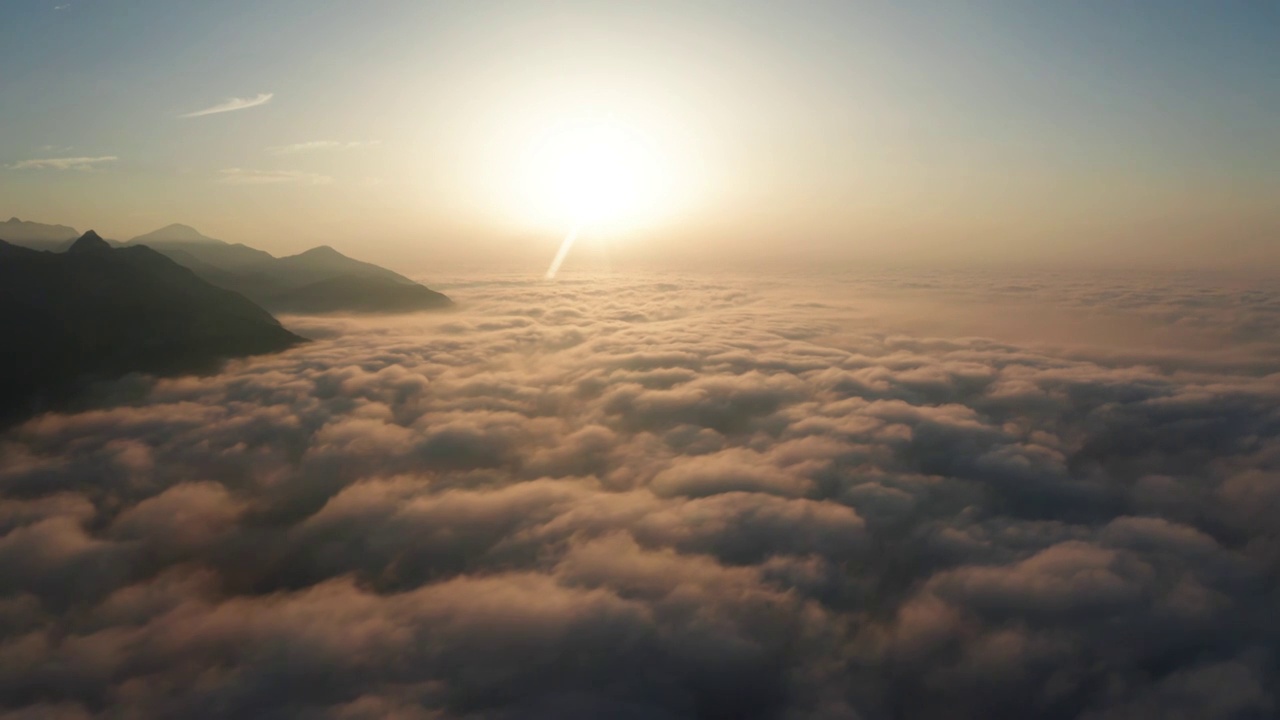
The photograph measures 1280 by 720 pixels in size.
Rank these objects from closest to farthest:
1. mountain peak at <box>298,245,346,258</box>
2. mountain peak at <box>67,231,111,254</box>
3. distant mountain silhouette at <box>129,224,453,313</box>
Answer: mountain peak at <box>67,231,111,254</box>, distant mountain silhouette at <box>129,224,453,313</box>, mountain peak at <box>298,245,346,258</box>

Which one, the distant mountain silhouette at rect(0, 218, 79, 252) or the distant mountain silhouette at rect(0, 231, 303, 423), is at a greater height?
the distant mountain silhouette at rect(0, 218, 79, 252)

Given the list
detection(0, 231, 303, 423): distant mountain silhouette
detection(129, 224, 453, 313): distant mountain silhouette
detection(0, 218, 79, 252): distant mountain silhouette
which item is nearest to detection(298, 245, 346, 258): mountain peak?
detection(129, 224, 453, 313): distant mountain silhouette

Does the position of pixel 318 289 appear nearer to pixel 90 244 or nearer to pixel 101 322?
pixel 90 244

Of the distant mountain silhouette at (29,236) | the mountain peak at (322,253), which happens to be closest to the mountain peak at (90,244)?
the mountain peak at (322,253)

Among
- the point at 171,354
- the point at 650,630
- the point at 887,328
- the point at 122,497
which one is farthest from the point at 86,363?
the point at 887,328

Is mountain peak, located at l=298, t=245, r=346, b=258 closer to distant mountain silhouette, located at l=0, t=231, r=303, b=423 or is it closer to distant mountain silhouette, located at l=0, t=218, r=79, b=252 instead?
distant mountain silhouette, located at l=0, t=218, r=79, b=252

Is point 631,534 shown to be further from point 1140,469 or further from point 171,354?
point 171,354

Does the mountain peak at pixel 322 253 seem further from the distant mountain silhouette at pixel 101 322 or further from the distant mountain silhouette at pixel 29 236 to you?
the distant mountain silhouette at pixel 101 322
